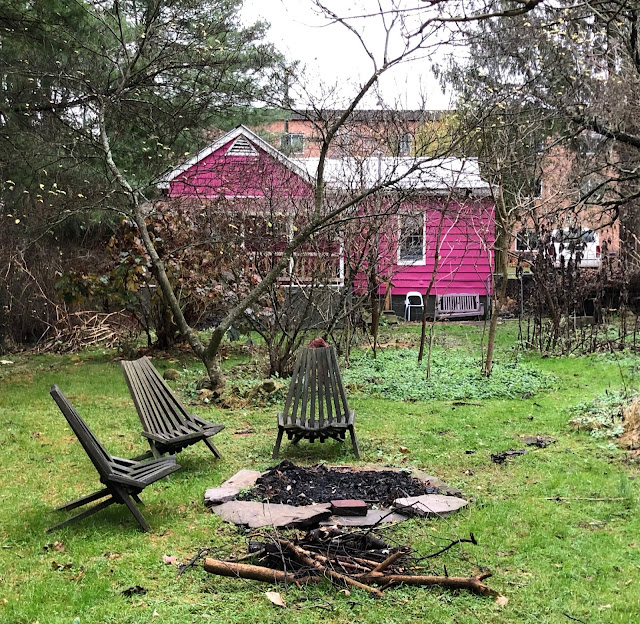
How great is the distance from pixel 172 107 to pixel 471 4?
663 centimetres

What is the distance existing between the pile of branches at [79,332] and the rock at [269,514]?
9010 mm

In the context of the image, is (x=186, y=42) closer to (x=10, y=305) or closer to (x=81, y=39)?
(x=81, y=39)

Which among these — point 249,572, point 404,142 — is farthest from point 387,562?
point 404,142

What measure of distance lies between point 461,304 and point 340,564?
16.2 m

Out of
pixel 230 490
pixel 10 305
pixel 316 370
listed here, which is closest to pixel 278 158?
pixel 10 305

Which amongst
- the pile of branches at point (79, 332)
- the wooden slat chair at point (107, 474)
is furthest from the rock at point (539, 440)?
the pile of branches at point (79, 332)

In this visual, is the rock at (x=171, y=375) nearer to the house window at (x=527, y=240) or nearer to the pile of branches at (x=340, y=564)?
the house window at (x=527, y=240)

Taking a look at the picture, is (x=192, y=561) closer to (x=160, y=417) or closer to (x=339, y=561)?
(x=339, y=561)

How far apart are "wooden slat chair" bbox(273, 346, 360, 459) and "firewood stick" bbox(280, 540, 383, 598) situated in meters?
2.50

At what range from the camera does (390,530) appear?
4551 mm

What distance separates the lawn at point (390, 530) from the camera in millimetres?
3504

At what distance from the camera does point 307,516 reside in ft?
14.9

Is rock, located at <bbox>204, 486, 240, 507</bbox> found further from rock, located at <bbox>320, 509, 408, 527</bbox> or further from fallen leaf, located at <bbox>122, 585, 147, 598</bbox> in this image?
fallen leaf, located at <bbox>122, 585, 147, 598</bbox>

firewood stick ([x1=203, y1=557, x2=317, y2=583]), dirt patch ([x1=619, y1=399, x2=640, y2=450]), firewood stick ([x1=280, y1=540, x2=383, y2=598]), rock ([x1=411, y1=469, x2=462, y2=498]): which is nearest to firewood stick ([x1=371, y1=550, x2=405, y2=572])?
firewood stick ([x1=280, y1=540, x2=383, y2=598])
